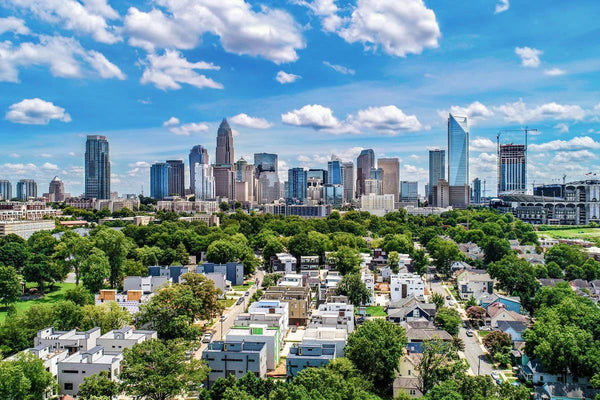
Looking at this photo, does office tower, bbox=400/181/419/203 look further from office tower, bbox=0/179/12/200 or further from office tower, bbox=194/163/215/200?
office tower, bbox=0/179/12/200

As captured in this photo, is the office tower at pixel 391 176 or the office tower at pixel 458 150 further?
the office tower at pixel 391 176

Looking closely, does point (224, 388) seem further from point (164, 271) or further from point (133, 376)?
point (164, 271)

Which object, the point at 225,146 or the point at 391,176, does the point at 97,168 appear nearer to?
the point at 225,146

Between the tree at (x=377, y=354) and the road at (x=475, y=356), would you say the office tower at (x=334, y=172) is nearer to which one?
the road at (x=475, y=356)

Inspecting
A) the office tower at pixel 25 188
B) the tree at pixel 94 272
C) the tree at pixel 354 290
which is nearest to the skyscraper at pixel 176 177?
the office tower at pixel 25 188

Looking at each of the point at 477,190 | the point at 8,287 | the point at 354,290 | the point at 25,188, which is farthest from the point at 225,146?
the point at 354,290

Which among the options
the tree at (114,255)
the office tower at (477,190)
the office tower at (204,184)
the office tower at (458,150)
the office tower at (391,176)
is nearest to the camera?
the tree at (114,255)

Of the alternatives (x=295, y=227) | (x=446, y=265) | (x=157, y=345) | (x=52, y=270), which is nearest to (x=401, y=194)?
(x=295, y=227)
